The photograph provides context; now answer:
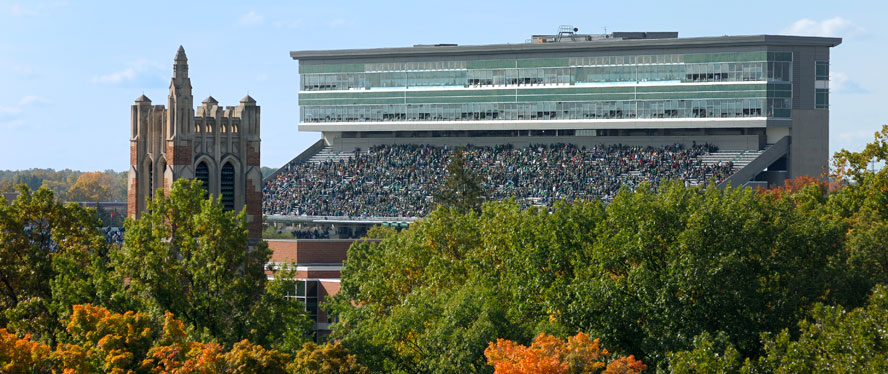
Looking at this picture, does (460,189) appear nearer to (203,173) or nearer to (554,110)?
(554,110)

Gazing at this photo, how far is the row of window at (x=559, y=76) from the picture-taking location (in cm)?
12988

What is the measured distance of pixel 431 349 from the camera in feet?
143

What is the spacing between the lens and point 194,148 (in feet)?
204

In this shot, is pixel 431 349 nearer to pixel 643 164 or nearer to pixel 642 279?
pixel 642 279

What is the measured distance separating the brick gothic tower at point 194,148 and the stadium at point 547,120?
57.1m

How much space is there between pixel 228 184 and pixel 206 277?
17.0 meters

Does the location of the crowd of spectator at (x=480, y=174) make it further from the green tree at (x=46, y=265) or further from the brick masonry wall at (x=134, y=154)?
the green tree at (x=46, y=265)

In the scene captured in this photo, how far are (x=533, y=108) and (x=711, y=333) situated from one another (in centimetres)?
9608

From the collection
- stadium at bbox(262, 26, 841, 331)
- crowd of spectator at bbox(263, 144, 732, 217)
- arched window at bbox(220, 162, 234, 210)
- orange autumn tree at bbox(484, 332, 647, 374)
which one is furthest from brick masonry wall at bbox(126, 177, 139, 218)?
crowd of spectator at bbox(263, 144, 732, 217)

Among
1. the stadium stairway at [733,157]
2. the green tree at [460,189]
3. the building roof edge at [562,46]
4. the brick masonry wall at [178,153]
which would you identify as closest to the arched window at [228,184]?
the brick masonry wall at [178,153]

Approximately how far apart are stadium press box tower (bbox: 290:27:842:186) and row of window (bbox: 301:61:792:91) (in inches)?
3.9

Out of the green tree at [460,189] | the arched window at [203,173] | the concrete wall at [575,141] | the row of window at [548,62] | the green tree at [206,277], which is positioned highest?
the row of window at [548,62]

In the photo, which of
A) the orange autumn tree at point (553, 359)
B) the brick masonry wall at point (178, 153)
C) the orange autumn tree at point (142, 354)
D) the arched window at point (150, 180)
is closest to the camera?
the orange autumn tree at point (142, 354)

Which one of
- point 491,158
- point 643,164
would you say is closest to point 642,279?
point 643,164
